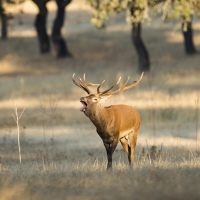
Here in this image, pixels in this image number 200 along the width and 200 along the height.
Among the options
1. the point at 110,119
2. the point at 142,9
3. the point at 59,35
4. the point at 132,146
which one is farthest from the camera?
the point at 59,35

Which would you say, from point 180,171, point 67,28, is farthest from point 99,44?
point 180,171

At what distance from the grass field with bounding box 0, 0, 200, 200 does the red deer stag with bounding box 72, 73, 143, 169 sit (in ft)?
1.49

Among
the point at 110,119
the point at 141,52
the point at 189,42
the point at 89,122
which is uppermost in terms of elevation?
the point at 110,119

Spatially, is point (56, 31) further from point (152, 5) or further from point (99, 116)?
point (99, 116)

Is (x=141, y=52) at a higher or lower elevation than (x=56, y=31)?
lower

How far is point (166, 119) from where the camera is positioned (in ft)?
78.7

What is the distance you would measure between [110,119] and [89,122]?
11.7 m

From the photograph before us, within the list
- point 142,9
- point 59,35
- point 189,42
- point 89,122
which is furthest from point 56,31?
point 89,122

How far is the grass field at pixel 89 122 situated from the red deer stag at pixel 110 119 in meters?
0.45

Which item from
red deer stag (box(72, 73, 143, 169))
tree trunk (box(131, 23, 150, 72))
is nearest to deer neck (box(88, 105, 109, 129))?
red deer stag (box(72, 73, 143, 169))

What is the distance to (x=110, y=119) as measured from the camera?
12.8 meters

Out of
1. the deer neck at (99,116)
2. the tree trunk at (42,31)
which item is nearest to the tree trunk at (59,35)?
the tree trunk at (42,31)

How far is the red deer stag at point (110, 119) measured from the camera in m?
12.2

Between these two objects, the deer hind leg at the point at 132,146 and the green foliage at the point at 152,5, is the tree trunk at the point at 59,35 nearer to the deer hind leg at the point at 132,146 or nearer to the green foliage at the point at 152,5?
the green foliage at the point at 152,5
